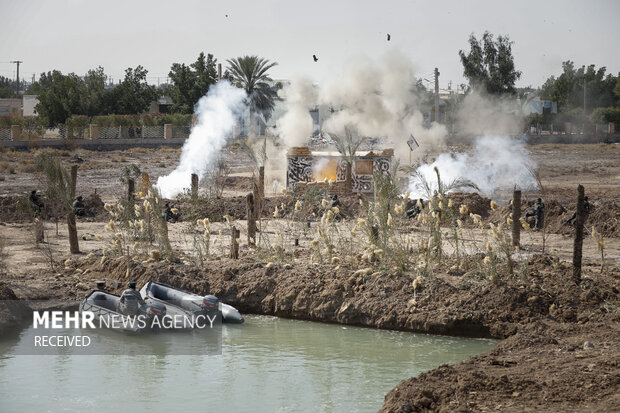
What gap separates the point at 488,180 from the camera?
3631 centimetres

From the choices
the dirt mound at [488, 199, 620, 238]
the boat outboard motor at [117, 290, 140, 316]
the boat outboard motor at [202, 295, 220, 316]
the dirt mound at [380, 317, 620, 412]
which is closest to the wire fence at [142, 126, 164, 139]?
the dirt mound at [488, 199, 620, 238]

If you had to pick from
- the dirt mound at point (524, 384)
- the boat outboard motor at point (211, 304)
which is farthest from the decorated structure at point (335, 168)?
the dirt mound at point (524, 384)

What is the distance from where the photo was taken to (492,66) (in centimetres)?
6619

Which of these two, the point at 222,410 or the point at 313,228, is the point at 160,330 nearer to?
the point at 222,410

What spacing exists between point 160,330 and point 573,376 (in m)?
8.41

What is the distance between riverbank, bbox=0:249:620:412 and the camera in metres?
10.8

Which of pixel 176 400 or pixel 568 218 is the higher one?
pixel 568 218

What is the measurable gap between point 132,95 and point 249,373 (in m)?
62.2

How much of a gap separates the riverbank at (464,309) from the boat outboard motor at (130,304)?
2.16 metres

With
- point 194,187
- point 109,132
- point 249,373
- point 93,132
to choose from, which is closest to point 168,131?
point 109,132

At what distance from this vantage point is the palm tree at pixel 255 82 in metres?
60.8

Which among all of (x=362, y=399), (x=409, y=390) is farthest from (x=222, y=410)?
(x=409, y=390)

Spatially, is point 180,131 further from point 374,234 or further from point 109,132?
point 374,234

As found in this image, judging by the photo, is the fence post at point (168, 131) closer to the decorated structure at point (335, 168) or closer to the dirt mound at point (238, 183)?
the dirt mound at point (238, 183)
